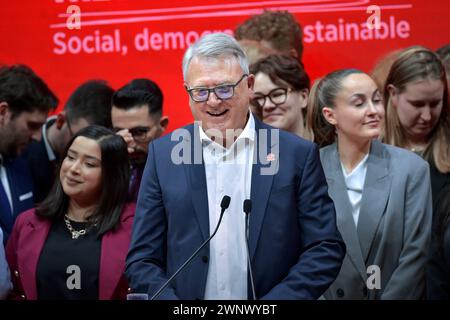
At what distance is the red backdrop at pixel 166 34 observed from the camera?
403 centimetres

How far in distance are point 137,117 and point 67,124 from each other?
631 mm

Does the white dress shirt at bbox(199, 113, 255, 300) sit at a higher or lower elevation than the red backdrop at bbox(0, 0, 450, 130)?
lower

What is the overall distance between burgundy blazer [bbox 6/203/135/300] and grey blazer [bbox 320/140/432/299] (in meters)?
0.84

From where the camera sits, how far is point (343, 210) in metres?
3.16

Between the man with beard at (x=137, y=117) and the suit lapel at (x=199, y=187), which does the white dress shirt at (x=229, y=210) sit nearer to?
the suit lapel at (x=199, y=187)

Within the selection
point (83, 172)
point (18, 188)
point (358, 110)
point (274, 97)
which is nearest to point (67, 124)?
point (18, 188)

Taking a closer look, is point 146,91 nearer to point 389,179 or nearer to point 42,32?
point 42,32

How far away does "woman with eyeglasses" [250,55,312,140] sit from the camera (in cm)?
364

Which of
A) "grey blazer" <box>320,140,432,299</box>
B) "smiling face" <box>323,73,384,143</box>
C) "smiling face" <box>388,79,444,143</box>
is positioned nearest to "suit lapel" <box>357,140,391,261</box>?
"grey blazer" <box>320,140,432,299</box>

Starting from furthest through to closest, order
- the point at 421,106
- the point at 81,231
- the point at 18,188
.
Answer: the point at 18,188
the point at 421,106
the point at 81,231

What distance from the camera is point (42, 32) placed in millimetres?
4328

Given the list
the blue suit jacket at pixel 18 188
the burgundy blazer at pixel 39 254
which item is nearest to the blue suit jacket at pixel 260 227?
the burgundy blazer at pixel 39 254

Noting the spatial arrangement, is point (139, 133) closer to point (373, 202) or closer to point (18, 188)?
point (18, 188)

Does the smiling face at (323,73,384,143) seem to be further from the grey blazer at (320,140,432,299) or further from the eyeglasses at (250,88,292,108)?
the eyeglasses at (250,88,292,108)
